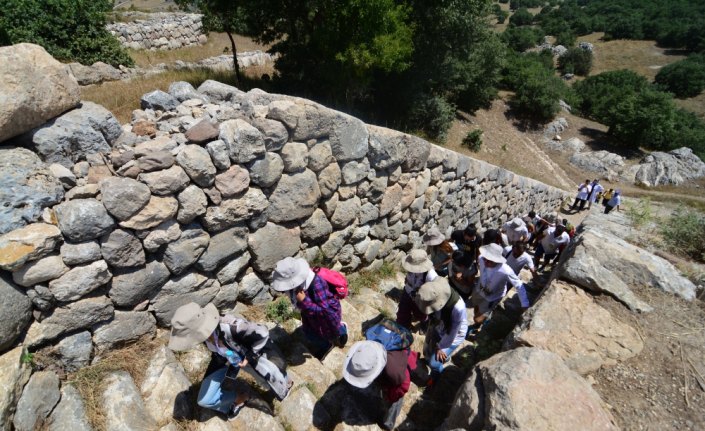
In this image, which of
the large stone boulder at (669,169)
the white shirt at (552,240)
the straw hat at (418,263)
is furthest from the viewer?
the large stone boulder at (669,169)

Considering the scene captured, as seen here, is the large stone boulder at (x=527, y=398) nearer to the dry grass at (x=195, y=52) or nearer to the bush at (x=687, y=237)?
the bush at (x=687, y=237)

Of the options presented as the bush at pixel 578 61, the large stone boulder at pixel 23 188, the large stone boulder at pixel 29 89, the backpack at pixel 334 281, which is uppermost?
the large stone boulder at pixel 29 89

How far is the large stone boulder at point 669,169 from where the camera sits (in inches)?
910

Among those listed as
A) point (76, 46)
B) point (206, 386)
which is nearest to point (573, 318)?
point (206, 386)

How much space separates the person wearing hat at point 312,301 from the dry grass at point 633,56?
57.8 meters

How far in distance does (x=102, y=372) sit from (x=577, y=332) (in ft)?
14.8

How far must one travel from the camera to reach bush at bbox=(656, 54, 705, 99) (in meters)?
42.2

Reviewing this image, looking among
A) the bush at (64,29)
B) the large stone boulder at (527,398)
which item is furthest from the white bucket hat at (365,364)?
the bush at (64,29)

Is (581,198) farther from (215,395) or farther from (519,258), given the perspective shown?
(215,395)

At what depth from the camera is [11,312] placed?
2.58 meters

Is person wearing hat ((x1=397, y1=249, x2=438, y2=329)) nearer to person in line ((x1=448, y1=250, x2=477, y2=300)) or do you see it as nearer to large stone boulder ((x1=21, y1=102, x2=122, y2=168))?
person in line ((x1=448, y1=250, x2=477, y2=300))

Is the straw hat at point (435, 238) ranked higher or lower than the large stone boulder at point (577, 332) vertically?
lower

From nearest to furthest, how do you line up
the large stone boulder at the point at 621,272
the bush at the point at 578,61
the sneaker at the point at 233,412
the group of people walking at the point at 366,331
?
the group of people walking at the point at 366,331, the sneaker at the point at 233,412, the large stone boulder at the point at 621,272, the bush at the point at 578,61

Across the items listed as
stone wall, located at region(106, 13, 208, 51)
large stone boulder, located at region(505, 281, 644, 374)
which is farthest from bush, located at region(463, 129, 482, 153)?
large stone boulder, located at region(505, 281, 644, 374)
